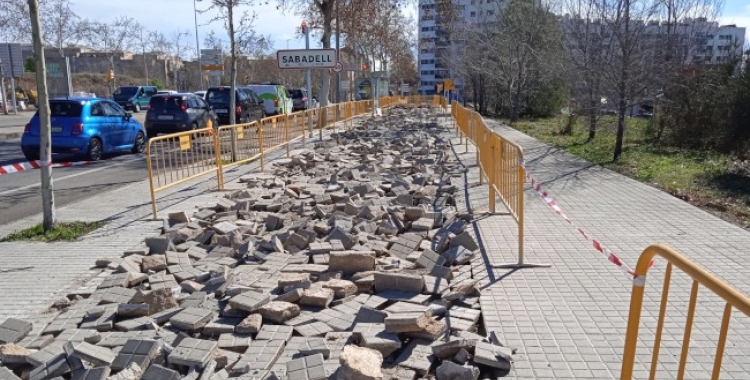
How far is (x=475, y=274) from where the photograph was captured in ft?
18.5

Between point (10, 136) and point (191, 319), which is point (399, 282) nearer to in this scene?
point (191, 319)

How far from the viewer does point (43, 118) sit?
25.1 ft

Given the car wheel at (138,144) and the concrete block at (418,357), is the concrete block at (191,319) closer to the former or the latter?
the concrete block at (418,357)

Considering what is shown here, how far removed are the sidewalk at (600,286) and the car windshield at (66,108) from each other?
36.8 feet

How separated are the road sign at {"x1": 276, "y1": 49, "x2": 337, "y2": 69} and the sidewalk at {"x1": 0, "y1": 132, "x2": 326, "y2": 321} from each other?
6825 mm

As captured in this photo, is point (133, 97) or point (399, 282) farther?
point (133, 97)

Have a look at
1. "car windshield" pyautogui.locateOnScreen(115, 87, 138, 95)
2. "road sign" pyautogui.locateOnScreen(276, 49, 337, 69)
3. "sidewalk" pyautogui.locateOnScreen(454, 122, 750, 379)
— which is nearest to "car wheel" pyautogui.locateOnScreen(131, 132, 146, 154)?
"road sign" pyautogui.locateOnScreen(276, 49, 337, 69)

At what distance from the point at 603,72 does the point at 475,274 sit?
11.1 metres

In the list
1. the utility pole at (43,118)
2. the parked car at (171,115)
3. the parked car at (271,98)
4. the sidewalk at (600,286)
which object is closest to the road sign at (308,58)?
the parked car at (171,115)

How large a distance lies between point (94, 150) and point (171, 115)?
4721 millimetres

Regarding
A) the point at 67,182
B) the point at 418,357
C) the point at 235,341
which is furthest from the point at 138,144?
the point at 418,357

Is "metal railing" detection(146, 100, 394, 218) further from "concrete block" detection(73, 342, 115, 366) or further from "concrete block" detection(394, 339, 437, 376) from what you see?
"concrete block" detection(394, 339, 437, 376)

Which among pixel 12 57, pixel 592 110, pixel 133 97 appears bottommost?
pixel 592 110

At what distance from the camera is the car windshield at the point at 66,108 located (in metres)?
15.0
